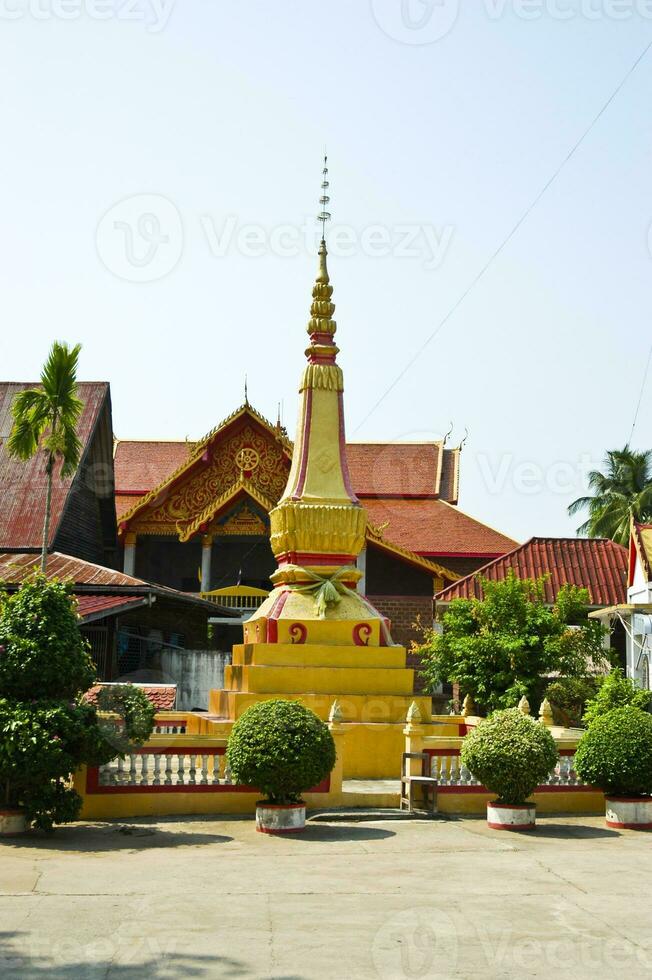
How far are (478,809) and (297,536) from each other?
19.0 ft

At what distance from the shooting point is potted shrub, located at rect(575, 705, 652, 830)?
13.2 metres

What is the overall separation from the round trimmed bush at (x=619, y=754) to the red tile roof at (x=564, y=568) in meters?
12.5

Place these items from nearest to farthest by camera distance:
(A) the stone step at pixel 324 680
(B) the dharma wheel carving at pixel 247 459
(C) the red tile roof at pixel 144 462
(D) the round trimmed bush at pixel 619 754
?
(D) the round trimmed bush at pixel 619 754 < (A) the stone step at pixel 324 680 < (B) the dharma wheel carving at pixel 247 459 < (C) the red tile roof at pixel 144 462

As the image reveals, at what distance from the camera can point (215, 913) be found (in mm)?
8562

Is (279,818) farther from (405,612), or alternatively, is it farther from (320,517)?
(405,612)

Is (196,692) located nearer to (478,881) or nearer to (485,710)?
(485,710)

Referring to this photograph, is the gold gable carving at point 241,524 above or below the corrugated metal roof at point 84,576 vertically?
above

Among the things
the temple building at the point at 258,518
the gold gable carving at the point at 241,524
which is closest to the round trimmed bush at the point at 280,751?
the temple building at the point at 258,518

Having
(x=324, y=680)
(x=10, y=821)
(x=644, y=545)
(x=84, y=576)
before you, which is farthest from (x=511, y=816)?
(x=644, y=545)

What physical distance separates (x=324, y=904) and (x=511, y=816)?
181 inches

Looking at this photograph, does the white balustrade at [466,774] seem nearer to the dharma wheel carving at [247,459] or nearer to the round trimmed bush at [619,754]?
the round trimmed bush at [619,754]

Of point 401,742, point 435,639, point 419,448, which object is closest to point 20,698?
point 401,742

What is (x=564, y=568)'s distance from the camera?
27.9m

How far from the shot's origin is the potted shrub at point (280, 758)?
12312mm
